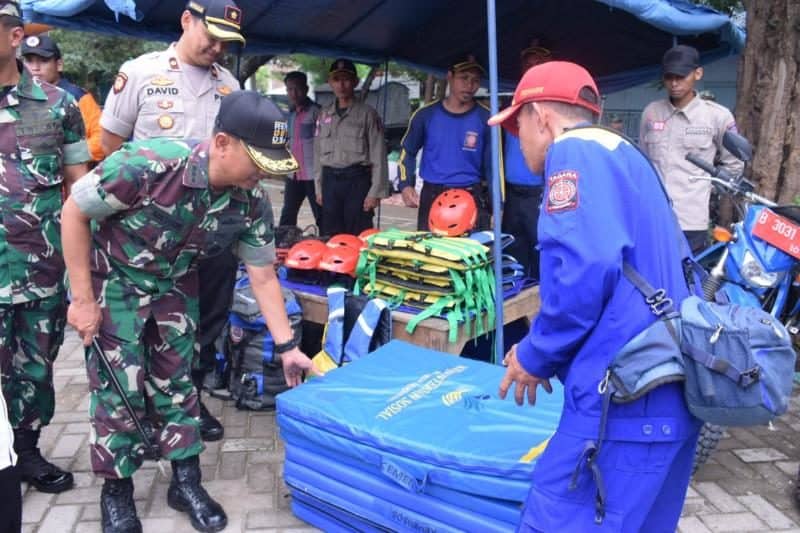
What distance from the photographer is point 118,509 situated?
9.46ft

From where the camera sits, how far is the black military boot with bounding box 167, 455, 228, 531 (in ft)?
9.71

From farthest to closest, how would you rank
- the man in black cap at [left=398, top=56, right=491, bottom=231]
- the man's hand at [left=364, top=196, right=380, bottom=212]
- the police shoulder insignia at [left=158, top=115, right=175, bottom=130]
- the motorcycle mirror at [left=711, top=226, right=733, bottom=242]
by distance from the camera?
the man's hand at [left=364, top=196, right=380, bottom=212] < the man in black cap at [left=398, top=56, right=491, bottom=231] < the motorcycle mirror at [left=711, top=226, right=733, bottom=242] < the police shoulder insignia at [left=158, top=115, right=175, bottom=130]

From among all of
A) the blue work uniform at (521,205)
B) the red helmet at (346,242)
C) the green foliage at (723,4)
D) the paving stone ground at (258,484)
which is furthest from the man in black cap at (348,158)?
the green foliage at (723,4)

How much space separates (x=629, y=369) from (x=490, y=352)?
2923 millimetres

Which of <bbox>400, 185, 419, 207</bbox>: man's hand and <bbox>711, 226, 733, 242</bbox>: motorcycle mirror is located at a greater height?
<bbox>400, 185, 419, 207</bbox>: man's hand

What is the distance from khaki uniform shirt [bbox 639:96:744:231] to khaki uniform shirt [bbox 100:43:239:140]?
3.07 metres

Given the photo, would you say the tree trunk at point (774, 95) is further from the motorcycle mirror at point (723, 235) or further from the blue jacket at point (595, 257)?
the blue jacket at point (595, 257)

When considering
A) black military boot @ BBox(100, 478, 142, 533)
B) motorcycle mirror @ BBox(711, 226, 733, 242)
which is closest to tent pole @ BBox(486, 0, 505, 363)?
motorcycle mirror @ BBox(711, 226, 733, 242)

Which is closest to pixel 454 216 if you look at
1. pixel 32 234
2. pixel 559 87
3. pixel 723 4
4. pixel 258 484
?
pixel 258 484

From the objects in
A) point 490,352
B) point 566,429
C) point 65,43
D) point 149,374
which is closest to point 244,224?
point 149,374

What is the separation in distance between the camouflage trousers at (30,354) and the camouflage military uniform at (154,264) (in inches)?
20.8

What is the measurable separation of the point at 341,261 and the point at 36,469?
1.99 m

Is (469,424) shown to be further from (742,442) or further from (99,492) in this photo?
(742,442)

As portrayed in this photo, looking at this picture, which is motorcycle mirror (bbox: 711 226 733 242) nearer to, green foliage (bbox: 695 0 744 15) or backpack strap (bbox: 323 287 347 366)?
backpack strap (bbox: 323 287 347 366)
